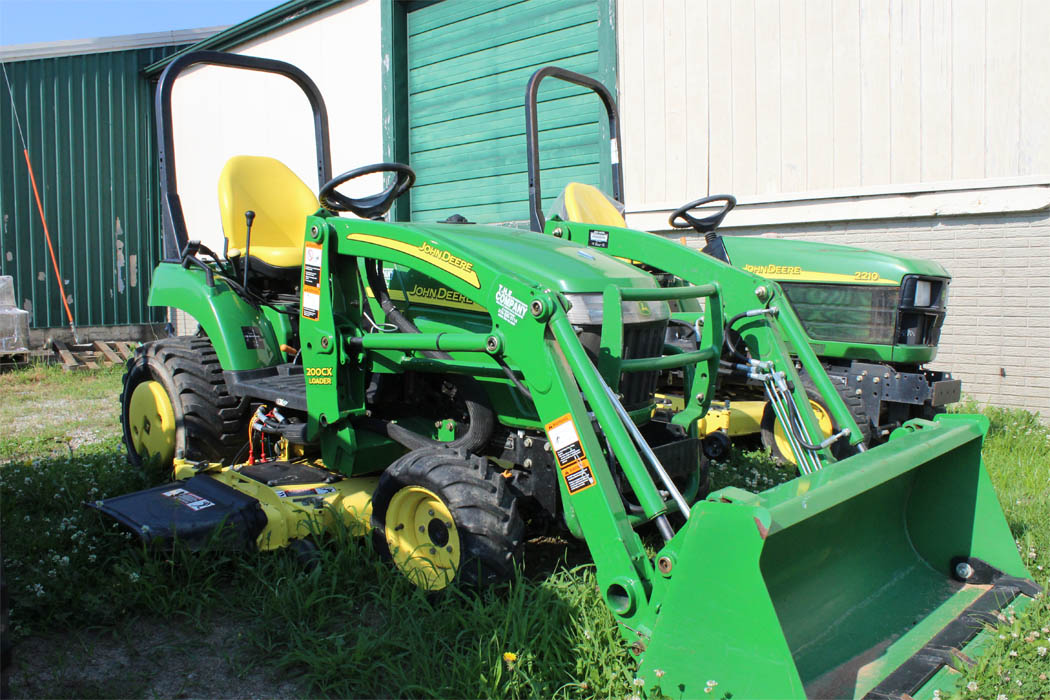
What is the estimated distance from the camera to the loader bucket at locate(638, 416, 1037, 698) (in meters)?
2.09

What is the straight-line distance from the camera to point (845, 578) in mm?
2805

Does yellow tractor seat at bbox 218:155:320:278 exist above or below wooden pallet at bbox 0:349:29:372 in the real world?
above

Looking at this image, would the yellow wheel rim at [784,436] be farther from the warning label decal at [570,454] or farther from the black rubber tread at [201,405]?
the black rubber tread at [201,405]

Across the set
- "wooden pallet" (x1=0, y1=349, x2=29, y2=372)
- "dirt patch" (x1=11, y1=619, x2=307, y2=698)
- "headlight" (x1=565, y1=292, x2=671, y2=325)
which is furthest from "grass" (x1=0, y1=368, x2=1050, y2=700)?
"wooden pallet" (x1=0, y1=349, x2=29, y2=372)

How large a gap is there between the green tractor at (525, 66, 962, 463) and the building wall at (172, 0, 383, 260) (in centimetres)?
540

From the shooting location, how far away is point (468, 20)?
9.39 metres

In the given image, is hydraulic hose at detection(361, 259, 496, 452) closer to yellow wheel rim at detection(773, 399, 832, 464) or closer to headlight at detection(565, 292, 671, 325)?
headlight at detection(565, 292, 671, 325)

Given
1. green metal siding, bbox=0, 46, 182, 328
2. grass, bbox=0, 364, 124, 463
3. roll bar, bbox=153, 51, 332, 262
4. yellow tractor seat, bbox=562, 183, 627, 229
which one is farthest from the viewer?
green metal siding, bbox=0, 46, 182, 328

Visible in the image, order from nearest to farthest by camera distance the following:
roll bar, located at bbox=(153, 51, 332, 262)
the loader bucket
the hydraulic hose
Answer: the loader bucket → the hydraulic hose → roll bar, located at bbox=(153, 51, 332, 262)

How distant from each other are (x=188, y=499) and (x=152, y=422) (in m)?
1.27

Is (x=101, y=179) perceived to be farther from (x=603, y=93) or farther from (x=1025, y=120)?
(x=1025, y=120)

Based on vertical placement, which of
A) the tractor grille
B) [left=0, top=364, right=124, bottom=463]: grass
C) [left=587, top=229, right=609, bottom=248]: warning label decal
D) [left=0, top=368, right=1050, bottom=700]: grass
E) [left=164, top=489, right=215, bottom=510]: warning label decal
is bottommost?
[left=0, top=368, right=1050, bottom=700]: grass

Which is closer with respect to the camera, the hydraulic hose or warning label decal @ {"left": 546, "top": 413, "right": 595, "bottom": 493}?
warning label decal @ {"left": 546, "top": 413, "right": 595, "bottom": 493}

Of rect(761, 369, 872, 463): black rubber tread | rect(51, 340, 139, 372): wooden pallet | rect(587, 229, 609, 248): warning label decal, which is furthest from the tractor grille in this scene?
rect(51, 340, 139, 372): wooden pallet
